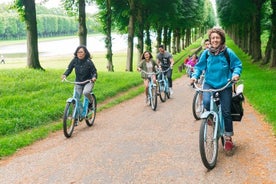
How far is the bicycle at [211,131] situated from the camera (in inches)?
232

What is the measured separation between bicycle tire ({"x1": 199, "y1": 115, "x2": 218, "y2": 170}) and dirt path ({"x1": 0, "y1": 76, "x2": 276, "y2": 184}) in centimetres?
16

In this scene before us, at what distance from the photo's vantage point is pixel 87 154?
24.0ft

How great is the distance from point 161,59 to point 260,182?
10.4 m

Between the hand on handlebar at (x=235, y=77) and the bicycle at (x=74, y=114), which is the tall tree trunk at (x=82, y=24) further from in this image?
the hand on handlebar at (x=235, y=77)

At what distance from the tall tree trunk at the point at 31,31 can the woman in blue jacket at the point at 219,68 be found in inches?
560

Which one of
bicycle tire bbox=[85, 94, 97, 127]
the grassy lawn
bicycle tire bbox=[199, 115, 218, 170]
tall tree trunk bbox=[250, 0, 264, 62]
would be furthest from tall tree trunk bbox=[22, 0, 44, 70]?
tall tree trunk bbox=[250, 0, 264, 62]

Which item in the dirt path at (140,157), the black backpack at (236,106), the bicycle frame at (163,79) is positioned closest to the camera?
the dirt path at (140,157)

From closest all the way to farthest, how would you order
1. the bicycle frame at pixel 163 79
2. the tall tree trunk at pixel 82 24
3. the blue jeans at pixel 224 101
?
the blue jeans at pixel 224 101 → the bicycle frame at pixel 163 79 → the tall tree trunk at pixel 82 24

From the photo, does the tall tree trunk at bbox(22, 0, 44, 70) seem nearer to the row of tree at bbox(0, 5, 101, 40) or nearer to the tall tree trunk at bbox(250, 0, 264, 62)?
the tall tree trunk at bbox(250, 0, 264, 62)

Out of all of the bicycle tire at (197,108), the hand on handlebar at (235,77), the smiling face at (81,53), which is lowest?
the bicycle tire at (197,108)

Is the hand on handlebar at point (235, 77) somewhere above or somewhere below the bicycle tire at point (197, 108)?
above

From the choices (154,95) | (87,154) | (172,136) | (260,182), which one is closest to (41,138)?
(87,154)

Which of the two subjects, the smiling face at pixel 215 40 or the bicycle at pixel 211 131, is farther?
the smiling face at pixel 215 40

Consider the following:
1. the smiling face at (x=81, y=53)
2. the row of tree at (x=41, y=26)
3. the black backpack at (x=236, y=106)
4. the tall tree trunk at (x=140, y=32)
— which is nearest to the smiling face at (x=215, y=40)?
the black backpack at (x=236, y=106)
